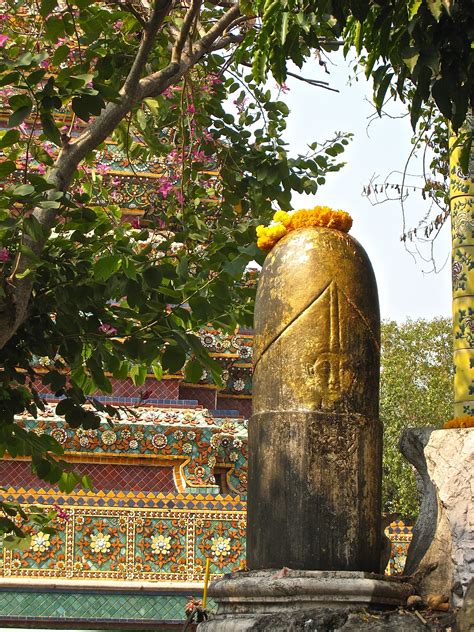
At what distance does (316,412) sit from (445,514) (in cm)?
70

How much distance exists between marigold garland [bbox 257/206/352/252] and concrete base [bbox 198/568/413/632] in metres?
1.56

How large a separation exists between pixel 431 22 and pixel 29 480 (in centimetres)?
862

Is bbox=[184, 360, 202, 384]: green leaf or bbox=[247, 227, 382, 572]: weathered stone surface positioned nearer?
bbox=[247, 227, 382, 572]: weathered stone surface

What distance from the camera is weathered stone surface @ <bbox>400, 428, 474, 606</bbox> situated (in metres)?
4.78

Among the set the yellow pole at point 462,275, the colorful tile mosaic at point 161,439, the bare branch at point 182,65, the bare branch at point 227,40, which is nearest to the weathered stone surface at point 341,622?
the yellow pole at point 462,275

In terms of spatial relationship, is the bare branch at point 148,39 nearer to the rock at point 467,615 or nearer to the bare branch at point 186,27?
the bare branch at point 186,27

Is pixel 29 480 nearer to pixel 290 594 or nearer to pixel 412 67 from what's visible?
pixel 290 594

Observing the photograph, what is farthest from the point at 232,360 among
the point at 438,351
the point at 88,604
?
the point at 438,351

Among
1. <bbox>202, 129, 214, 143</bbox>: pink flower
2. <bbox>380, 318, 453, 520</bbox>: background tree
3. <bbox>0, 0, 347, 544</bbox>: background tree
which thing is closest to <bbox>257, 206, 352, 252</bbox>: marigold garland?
<bbox>0, 0, 347, 544</bbox>: background tree

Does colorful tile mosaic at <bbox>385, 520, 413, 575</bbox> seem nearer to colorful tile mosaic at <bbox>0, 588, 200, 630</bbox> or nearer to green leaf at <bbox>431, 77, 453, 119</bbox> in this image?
colorful tile mosaic at <bbox>0, 588, 200, 630</bbox>

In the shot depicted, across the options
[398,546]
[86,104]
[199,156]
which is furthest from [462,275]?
[398,546]

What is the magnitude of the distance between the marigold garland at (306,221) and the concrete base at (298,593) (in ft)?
5.12

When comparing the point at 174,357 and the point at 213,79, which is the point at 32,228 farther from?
the point at 213,79

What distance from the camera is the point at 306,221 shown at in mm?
5402
